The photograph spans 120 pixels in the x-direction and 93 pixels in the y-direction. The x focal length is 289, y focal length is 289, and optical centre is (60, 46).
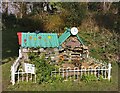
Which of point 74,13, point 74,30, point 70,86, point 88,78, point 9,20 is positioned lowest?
point 70,86

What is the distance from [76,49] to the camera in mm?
12750

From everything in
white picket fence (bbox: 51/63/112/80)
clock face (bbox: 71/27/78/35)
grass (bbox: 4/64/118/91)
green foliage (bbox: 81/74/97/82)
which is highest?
clock face (bbox: 71/27/78/35)

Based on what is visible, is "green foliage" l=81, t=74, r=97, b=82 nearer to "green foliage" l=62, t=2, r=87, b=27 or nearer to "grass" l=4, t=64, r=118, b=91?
"grass" l=4, t=64, r=118, b=91

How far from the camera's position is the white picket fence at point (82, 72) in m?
10.6

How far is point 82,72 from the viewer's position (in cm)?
1087

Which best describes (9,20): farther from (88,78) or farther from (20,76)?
(88,78)

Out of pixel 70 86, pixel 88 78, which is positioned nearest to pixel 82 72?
pixel 88 78

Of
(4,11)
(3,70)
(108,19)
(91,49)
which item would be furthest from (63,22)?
(3,70)

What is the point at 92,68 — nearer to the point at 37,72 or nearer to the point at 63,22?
the point at 37,72

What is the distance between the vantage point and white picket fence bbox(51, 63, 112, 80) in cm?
1064

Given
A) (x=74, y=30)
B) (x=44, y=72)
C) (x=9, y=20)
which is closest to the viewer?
(x=44, y=72)

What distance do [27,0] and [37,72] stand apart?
19.9m

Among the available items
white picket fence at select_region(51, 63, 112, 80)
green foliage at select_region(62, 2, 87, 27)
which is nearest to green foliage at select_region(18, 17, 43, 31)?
green foliage at select_region(62, 2, 87, 27)

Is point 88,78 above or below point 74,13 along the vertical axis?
below
